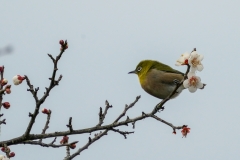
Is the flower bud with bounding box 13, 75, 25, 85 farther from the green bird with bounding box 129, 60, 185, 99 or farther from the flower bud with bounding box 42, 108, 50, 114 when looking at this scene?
the green bird with bounding box 129, 60, 185, 99

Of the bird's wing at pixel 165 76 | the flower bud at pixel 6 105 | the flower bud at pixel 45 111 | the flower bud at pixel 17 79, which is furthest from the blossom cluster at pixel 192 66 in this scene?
the bird's wing at pixel 165 76

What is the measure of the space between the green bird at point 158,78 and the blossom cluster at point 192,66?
3242 mm

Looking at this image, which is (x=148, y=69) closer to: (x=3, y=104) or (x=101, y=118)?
(x=101, y=118)

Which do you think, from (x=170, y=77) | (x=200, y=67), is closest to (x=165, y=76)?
(x=170, y=77)

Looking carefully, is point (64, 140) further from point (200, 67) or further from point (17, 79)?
point (200, 67)

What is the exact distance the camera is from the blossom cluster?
15.4 ft

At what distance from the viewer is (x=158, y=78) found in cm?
896

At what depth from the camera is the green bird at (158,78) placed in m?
8.61

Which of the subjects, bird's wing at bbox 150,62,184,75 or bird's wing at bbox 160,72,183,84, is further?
bird's wing at bbox 150,62,184,75

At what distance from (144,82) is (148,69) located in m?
0.47

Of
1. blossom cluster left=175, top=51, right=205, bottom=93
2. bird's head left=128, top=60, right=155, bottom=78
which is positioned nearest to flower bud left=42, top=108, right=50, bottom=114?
blossom cluster left=175, top=51, right=205, bottom=93

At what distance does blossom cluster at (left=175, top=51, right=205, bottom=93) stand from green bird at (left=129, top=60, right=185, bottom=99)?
3.24 meters

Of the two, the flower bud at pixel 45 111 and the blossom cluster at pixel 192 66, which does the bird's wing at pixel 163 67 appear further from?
the flower bud at pixel 45 111

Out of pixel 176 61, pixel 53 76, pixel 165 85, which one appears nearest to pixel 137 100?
pixel 176 61
